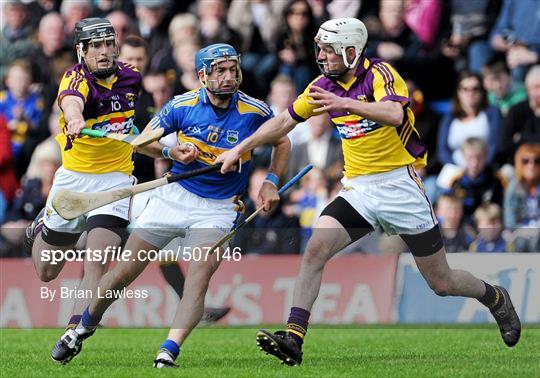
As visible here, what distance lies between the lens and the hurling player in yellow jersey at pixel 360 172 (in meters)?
9.22

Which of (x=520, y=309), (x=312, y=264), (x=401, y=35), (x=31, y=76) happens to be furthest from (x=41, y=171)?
(x=312, y=264)

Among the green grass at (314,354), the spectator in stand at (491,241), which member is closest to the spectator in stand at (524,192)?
the spectator in stand at (491,241)

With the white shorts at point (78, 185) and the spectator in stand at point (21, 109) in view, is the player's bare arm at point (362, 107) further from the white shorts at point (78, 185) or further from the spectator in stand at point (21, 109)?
the spectator in stand at point (21, 109)

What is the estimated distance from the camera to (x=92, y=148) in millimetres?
10539

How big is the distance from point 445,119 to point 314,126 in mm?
1395

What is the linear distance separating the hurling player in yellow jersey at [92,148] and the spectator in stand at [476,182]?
A: 4669 mm

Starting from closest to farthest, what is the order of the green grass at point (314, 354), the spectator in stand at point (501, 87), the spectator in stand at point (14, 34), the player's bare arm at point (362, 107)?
the player's bare arm at point (362, 107), the green grass at point (314, 354), the spectator in stand at point (501, 87), the spectator in stand at point (14, 34)

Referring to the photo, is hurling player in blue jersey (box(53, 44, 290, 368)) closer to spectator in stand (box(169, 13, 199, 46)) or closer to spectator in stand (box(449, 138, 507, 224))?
spectator in stand (box(449, 138, 507, 224))

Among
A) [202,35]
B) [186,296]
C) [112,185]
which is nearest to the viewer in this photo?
[186,296]

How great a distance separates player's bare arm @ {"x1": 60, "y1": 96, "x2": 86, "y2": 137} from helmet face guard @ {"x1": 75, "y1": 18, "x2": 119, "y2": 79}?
1.14 feet

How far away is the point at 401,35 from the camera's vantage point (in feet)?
50.0

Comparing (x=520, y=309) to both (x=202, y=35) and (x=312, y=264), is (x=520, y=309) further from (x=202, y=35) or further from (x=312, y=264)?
(x=202, y=35)

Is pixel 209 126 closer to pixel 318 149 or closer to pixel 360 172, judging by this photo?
pixel 360 172

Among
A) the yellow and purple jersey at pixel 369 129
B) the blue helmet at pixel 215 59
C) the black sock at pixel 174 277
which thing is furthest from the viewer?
Result: the black sock at pixel 174 277
